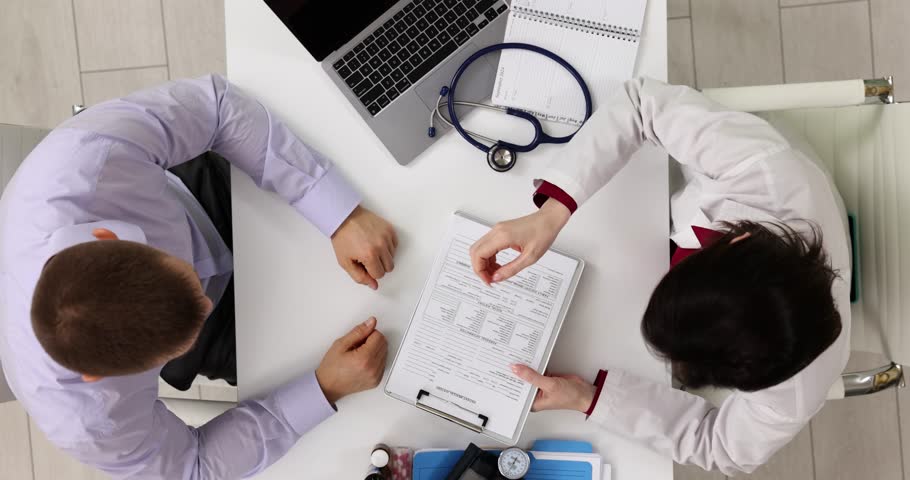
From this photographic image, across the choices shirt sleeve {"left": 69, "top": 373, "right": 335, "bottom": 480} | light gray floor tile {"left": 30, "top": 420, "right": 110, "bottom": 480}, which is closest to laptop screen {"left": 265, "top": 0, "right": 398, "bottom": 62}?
shirt sleeve {"left": 69, "top": 373, "right": 335, "bottom": 480}

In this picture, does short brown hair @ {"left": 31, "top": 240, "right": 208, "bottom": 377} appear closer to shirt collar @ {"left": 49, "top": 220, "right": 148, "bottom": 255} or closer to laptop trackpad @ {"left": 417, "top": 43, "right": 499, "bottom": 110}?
shirt collar @ {"left": 49, "top": 220, "right": 148, "bottom": 255}

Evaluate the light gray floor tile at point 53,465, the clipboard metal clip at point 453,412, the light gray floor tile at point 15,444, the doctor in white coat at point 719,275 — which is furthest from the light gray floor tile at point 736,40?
the light gray floor tile at point 15,444

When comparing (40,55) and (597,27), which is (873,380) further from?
(40,55)

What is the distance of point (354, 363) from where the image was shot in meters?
1.01

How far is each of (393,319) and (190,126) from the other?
440 millimetres

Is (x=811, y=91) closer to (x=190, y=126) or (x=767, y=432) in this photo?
(x=767, y=432)

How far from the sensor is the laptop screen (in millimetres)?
994

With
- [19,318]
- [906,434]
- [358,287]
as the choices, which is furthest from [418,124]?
[906,434]

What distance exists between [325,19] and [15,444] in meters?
1.63

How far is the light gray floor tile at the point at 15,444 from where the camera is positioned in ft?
6.07

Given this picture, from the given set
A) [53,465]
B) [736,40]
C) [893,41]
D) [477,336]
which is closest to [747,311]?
[477,336]

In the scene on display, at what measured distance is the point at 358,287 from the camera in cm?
107

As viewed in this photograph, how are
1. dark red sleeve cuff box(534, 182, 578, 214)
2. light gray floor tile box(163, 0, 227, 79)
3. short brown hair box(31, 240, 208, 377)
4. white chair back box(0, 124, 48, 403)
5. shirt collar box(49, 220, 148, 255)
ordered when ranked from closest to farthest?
short brown hair box(31, 240, 208, 377) < shirt collar box(49, 220, 148, 255) < dark red sleeve cuff box(534, 182, 578, 214) < white chair back box(0, 124, 48, 403) < light gray floor tile box(163, 0, 227, 79)

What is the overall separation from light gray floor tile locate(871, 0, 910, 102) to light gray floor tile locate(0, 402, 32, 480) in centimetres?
255
